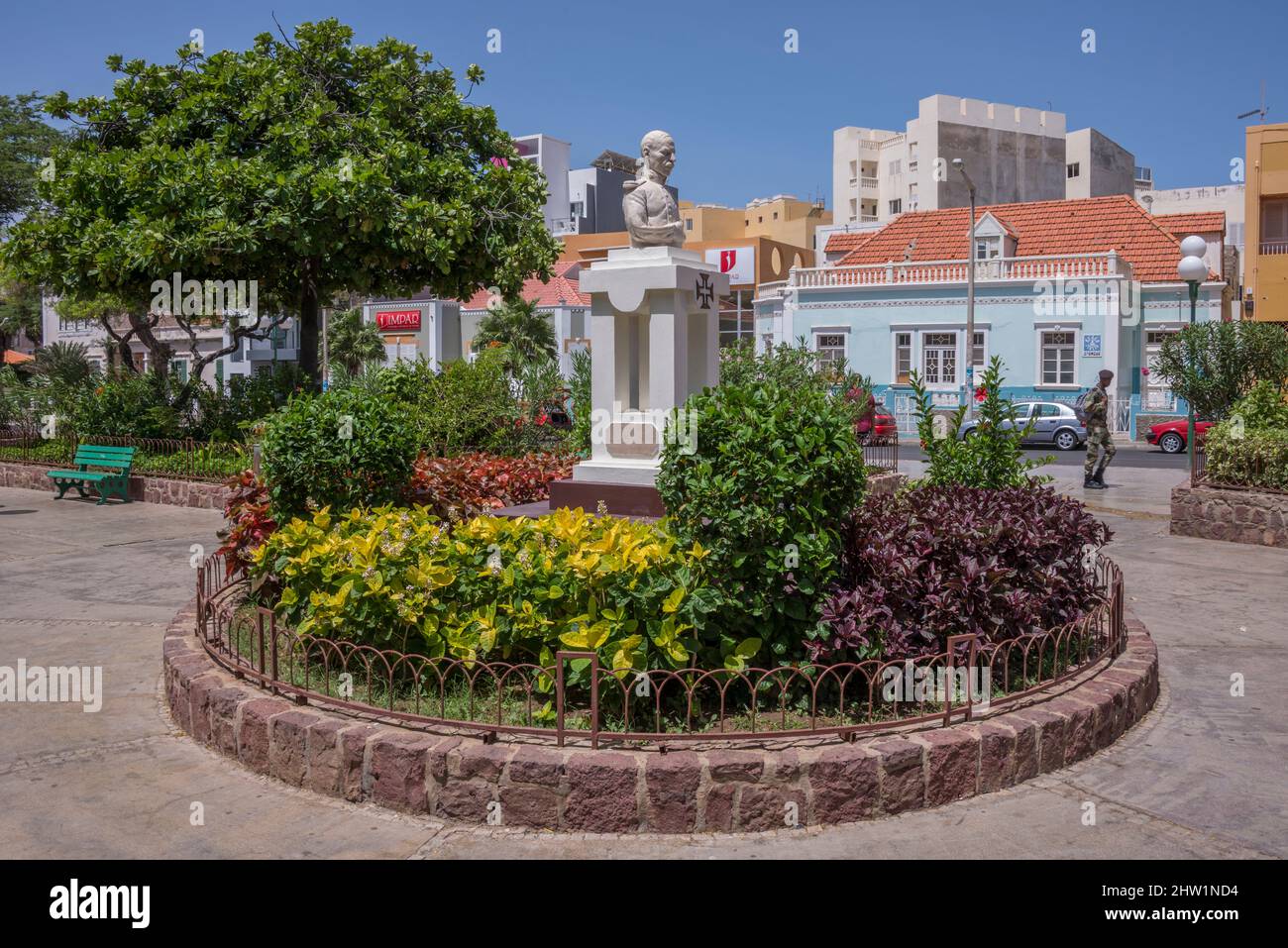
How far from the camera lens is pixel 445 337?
5216 cm

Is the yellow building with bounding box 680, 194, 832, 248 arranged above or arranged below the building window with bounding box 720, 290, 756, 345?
above

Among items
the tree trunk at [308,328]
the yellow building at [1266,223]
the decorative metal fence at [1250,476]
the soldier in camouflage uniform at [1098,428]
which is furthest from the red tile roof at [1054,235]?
the tree trunk at [308,328]

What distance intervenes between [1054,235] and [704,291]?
3144 cm

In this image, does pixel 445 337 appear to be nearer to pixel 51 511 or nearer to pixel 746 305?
pixel 746 305

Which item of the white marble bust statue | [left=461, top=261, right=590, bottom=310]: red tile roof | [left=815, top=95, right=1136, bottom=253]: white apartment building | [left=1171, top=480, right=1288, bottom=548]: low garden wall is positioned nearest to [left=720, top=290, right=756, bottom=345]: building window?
[left=815, top=95, right=1136, bottom=253]: white apartment building

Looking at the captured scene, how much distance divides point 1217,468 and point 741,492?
10.4 metres

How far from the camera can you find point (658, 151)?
1048cm

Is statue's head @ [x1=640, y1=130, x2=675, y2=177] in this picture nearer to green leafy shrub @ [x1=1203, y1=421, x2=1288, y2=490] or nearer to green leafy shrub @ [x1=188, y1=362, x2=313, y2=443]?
green leafy shrub @ [x1=1203, y1=421, x2=1288, y2=490]

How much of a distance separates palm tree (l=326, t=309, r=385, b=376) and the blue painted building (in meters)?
19.3

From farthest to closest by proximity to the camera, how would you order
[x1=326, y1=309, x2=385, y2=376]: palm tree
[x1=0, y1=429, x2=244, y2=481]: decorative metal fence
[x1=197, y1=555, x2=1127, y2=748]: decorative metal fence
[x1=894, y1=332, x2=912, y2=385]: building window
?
1. [x1=326, y1=309, x2=385, y2=376]: palm tree
2. [x1=894, y1=332, x2=912, y2=385]: building window
3. [x1=0, y1=429, x2=244, y2=481]: decorative metal fence
4. [x1=197, y1=555, x2=1127, y2=748]: decorative metal fence

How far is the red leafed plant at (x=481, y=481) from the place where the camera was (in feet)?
32.3

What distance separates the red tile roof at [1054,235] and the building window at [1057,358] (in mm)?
2915

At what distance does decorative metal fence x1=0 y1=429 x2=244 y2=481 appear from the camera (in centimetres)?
1681

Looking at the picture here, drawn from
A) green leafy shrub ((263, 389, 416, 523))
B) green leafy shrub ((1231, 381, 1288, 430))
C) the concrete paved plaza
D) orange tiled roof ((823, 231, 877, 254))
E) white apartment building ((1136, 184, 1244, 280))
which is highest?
white apartment building ((1136, 184, 1244, 280))
